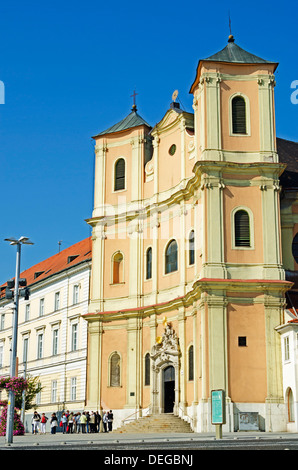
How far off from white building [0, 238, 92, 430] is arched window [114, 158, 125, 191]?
662 cm

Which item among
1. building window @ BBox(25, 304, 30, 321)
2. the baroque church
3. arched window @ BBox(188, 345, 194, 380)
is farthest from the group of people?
building window @ BBox(25, 304, 30, 321)

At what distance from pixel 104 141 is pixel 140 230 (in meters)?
7.32

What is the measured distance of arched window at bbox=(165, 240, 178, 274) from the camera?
1565 inches

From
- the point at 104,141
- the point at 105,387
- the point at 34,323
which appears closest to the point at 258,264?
the point at 105,387

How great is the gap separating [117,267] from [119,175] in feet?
20.5

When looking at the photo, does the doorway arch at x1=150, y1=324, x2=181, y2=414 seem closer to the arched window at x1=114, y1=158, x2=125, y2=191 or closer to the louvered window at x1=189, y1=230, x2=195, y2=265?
the louvered window at x1=189, y1=230, x2=195, y2=265

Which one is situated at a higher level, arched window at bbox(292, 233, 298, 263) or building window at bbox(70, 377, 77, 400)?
arched window at bbox(292, 233, 298, 263)

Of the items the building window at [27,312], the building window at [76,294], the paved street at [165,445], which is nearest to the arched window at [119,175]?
the building window at [76,294]

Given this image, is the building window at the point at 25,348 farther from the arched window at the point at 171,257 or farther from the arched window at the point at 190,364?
the arched window at the point at 190,364

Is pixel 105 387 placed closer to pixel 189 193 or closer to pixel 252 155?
pixel 189 193

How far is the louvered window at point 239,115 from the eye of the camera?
37.1m

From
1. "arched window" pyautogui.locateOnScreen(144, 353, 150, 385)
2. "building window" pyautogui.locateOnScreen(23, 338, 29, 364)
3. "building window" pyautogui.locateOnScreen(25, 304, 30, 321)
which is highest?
"building window" pyautogui.locateOnScreen(25, 304, 30, 321)

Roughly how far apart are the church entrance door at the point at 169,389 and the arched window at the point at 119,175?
12.9 m

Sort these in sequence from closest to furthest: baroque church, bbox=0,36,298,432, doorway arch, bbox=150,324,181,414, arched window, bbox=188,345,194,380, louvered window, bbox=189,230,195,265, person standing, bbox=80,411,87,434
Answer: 1. baroque church, bbox=0,36,298,432
2. arched window, bbox=188,345,194,380
3. louvered window, bbox=189,230,195,265
4. doorway arch, bbox=150,324,181,414
5. person standing, bbox=80,411,87,434
